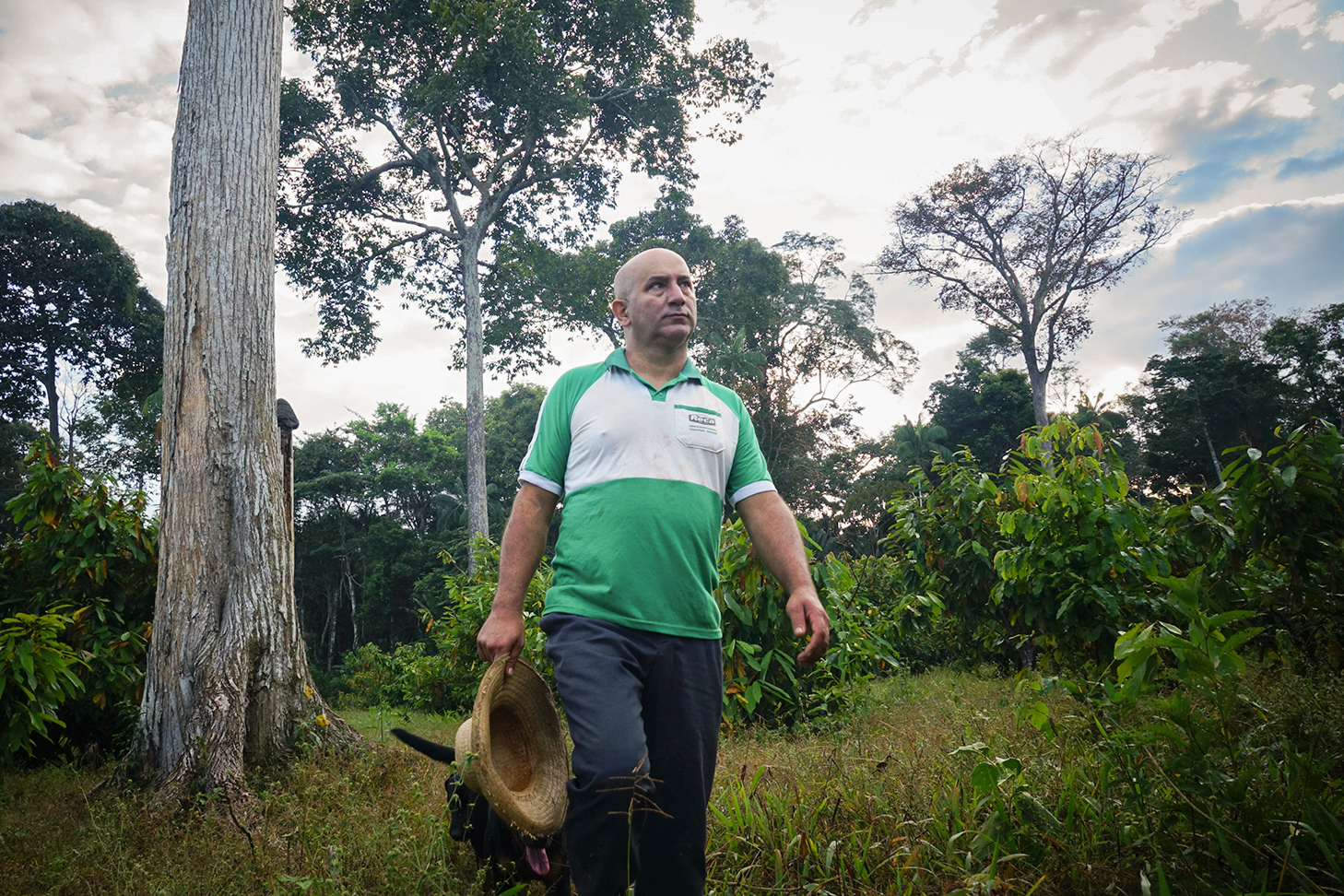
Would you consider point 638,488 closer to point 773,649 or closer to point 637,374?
point 637,374

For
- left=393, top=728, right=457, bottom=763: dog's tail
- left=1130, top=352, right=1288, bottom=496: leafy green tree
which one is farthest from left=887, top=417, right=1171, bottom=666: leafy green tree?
left=1130, top=352, right=1288, bottom=496: leafy green tree

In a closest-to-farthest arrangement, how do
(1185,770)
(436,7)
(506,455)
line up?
(1185,770), (436,7), (506,455)

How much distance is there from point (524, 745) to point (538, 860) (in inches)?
14.3

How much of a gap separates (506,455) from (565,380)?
24823 millimetres

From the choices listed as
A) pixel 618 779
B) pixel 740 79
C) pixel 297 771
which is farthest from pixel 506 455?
pixel 618 779

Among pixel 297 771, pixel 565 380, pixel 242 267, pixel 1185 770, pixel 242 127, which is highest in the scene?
pixel 242 127

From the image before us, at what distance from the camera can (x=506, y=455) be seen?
2650 centimetres

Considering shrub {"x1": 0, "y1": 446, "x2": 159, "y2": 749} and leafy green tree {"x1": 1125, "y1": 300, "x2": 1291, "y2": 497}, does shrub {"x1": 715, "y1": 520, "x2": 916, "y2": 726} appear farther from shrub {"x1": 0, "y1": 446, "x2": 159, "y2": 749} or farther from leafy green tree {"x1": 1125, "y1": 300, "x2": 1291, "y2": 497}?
leafy green tree {"x1": 1125, "y1": 300, "x2": 1291, "y2": 497}

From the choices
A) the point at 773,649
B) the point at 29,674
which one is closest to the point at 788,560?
the point at 773,649

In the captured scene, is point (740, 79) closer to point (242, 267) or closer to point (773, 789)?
point (242, 267)

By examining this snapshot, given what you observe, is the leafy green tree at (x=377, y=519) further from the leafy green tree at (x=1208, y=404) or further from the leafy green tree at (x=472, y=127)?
the leafy green tree at (x=1208, y=404)

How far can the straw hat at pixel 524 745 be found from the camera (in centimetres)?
204

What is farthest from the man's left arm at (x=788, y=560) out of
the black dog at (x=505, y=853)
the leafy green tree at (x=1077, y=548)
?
the leafy green tree at (x=1077, y=548)

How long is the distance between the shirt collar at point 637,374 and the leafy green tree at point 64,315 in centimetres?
2257
